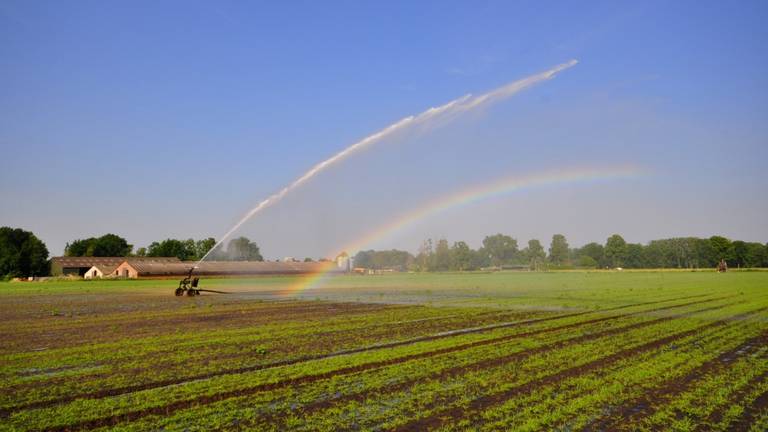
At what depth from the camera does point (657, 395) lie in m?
9.77

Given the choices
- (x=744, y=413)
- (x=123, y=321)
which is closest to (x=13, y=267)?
(x=123, y=321)

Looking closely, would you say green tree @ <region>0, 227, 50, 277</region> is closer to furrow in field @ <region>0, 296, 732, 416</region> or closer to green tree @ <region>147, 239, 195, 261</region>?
green tree @ <region>147, 239, 195, 261</region>

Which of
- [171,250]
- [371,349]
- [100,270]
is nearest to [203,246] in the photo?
[171,250]

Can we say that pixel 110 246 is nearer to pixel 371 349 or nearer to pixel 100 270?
pixel 100 270

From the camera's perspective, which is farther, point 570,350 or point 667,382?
point 570,350

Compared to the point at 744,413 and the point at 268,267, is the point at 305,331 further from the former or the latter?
the point at 268,267

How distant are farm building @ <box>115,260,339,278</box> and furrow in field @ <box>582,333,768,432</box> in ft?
304

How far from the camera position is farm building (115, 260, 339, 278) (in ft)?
339

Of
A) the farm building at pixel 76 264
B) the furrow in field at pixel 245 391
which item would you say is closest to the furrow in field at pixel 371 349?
the furrow in field at pixel 245 391

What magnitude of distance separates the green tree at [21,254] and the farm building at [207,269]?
27.4 meters

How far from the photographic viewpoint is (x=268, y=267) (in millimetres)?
119875

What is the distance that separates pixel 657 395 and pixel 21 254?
144 meters

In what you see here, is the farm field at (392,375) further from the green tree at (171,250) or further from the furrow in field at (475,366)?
the green tree at (171,250)

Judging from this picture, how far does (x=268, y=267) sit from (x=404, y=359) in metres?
110
